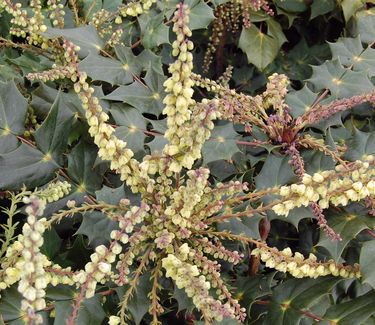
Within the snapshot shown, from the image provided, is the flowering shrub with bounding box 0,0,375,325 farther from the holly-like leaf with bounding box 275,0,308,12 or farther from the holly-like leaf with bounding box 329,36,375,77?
the holly-like leaf with bounding box 275,0,308,12

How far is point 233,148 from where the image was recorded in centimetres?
147

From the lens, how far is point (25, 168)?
1.39 m

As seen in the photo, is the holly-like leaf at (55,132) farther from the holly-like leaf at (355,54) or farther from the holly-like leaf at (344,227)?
the holly-like leaf at (355,54)

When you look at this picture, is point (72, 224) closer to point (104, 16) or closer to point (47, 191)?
point (47, 191)

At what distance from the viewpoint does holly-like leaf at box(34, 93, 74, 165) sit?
1.41m

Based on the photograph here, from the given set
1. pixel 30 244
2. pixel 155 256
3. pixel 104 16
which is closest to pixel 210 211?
pixel 155 256

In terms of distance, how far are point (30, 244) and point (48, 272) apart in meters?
0.39

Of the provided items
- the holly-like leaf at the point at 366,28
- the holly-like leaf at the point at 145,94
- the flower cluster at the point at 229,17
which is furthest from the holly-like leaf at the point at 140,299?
the holly-like leaf at the point at 366,28

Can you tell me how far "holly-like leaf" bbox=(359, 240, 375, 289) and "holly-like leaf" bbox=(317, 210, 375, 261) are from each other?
1.8 inches

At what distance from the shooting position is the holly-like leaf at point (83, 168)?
1449 mm

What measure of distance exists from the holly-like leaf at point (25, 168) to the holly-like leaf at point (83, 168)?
0.15ft

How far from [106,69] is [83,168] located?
1.06 feet

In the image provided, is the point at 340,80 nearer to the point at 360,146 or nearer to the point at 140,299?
the point at 360,146

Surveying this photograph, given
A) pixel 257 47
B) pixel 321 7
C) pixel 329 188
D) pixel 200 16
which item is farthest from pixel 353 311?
pixel 321 7
